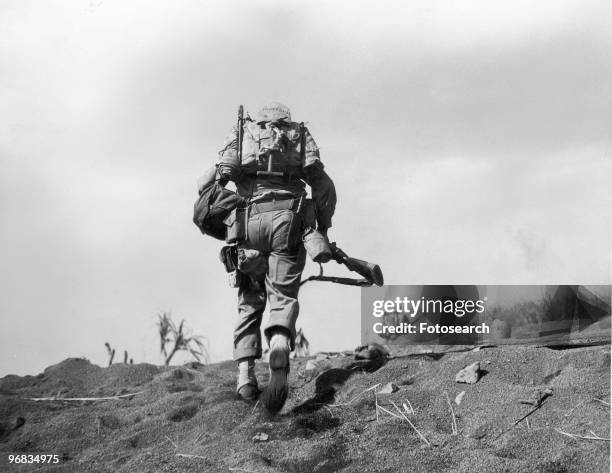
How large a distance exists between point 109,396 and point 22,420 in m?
0.77

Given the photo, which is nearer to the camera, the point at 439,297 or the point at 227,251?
the point at 227,251

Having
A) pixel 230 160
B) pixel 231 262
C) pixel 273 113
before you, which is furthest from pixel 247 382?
pixel 273 113

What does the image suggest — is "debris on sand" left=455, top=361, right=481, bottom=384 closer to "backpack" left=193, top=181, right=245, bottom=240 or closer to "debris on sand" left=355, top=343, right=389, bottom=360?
"debris on sand" left=355, top=343, right=389, bottom=360

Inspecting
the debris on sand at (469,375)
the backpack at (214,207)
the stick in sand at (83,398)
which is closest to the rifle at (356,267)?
the backpack at (214,207)

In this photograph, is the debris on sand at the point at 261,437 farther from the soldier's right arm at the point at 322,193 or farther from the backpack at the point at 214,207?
the soldier's right arm at the point at 322,193

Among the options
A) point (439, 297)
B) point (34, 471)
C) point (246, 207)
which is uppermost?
point (246, 207)

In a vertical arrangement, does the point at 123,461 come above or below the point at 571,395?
below

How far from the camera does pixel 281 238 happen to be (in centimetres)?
512

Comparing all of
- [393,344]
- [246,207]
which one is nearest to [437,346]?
[393,344]

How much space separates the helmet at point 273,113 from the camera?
17.3 ft

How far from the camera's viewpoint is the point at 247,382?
5324 millimetres

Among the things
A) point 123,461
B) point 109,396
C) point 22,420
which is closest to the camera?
point 123,461

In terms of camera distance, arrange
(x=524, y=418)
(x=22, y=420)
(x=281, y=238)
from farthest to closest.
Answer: (x=22, y=420)
(x=281, y=238)
(x=524, y=418)

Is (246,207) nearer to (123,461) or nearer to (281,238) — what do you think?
(281,238)
